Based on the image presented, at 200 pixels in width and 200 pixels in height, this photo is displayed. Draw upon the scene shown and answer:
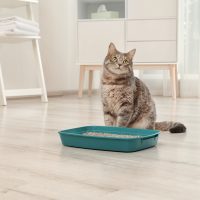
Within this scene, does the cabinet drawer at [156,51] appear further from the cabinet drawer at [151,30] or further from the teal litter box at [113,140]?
the teal litter box at [113,140]

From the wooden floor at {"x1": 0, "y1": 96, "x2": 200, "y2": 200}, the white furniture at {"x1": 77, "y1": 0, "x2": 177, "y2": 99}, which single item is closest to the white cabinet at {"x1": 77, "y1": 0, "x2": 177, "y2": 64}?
the white furniture at {"x1": 77, "y1": 0, "x2": 177, "y2": 99}

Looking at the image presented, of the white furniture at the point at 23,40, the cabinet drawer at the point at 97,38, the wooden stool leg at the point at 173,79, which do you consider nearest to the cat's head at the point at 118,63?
the white furniture at the point at 23,40

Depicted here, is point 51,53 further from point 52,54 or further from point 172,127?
point 172,127

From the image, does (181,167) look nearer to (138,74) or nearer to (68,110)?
(68,110)

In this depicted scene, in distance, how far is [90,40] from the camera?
382cm

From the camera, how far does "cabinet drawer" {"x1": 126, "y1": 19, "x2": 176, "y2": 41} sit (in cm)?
359

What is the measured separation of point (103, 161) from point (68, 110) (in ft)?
5.01

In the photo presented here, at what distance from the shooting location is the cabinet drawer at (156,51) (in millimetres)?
3607

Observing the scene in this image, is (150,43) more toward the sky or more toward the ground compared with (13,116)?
more toward the sky

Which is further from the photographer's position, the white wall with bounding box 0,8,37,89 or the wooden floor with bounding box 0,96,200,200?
the white wall with bounding box 0,8,37,89

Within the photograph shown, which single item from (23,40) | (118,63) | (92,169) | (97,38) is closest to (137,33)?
(97,38)

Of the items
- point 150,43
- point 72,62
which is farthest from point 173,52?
point 72,62

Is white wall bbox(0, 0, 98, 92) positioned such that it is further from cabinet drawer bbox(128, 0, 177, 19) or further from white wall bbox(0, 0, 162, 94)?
cabinet drawer bbox(128, 0, 177, 19)

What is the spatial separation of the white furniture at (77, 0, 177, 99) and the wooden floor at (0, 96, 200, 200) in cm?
170
